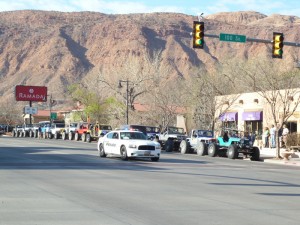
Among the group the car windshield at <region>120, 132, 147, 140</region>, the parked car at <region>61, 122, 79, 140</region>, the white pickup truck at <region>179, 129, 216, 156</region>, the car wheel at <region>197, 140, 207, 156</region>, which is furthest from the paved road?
the parked car at <region>61, 122, 79, 140</region>

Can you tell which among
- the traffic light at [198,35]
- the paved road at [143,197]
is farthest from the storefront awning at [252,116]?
the paved road at [143,197]

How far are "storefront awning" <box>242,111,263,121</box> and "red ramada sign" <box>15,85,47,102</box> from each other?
41580mm

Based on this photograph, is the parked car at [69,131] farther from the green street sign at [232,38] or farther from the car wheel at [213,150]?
the green street sign at [232,38]

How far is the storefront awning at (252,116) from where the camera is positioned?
176ft

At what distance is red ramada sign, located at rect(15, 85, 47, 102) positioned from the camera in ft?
289

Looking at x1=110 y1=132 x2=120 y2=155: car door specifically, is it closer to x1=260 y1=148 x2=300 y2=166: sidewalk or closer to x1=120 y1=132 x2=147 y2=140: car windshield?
x1=120 y1=132 x2=147 y2=140: car windshield

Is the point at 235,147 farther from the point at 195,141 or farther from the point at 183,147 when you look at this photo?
the point at 183,147

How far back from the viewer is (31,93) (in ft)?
294

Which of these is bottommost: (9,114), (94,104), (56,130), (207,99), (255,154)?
(255,154)

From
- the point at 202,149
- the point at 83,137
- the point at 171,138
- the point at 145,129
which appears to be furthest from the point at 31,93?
the point at 202,149

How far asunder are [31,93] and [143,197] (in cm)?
7779

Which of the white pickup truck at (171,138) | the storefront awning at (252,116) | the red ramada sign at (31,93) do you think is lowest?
the white pickup truck at (171,138)

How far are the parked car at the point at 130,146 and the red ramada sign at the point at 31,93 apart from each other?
60.6 m

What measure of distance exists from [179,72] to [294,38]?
4179cm
